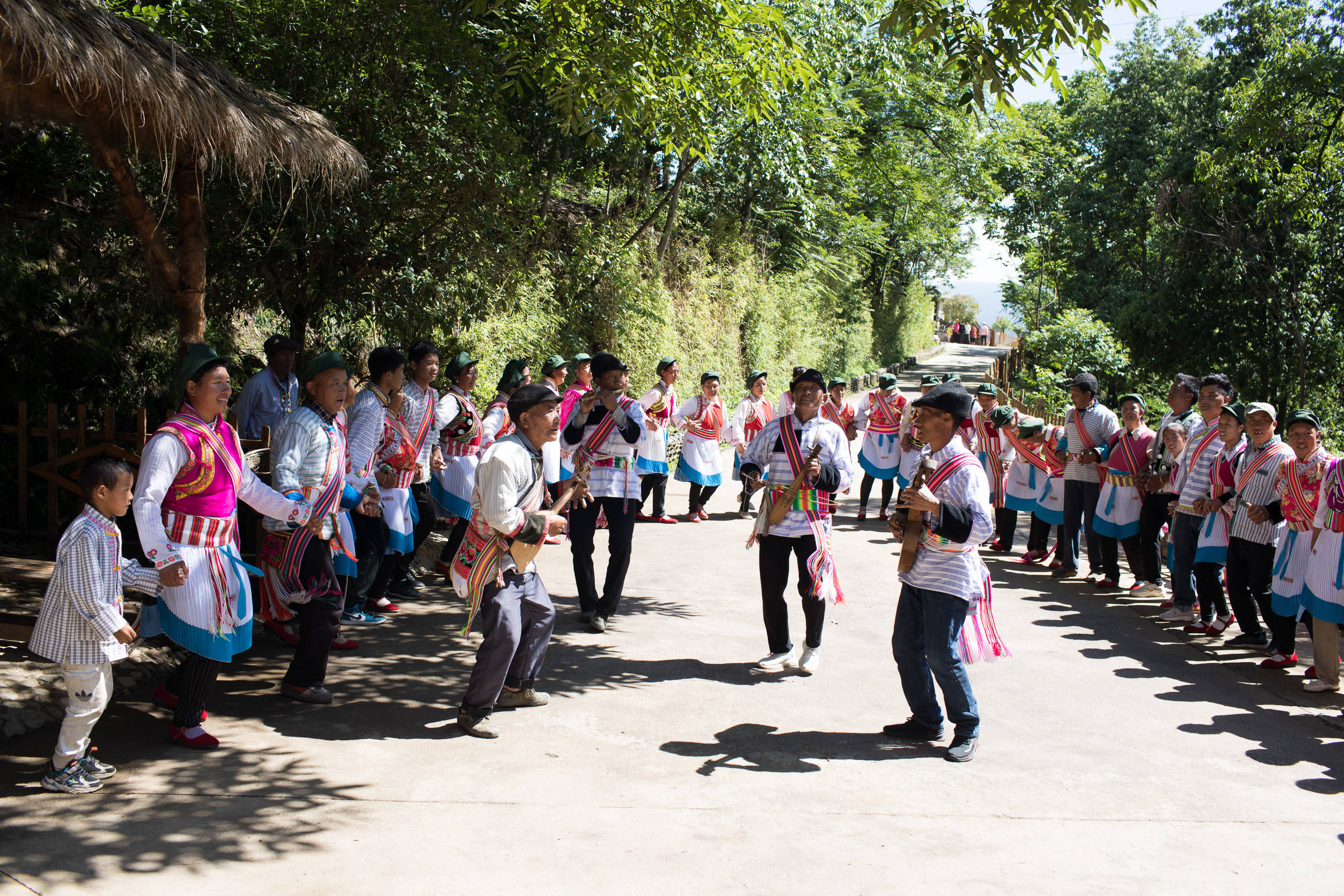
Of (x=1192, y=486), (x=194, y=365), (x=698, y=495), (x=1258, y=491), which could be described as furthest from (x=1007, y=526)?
(x=194, y=365)

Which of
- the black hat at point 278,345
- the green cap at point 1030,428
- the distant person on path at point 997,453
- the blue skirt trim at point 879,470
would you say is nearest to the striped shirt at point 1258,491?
the green cap at point 1030,428

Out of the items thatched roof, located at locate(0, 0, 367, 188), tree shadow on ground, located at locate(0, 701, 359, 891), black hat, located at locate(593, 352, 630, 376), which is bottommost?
tree shadow on ground, located at locate(0, 701, 359, 891)

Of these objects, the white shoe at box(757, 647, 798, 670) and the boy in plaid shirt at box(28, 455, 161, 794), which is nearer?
the boy in plaid shirt at box(28, 455, 161, 794)

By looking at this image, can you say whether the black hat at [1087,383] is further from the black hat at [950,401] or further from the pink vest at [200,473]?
the pink vest at [200,473]

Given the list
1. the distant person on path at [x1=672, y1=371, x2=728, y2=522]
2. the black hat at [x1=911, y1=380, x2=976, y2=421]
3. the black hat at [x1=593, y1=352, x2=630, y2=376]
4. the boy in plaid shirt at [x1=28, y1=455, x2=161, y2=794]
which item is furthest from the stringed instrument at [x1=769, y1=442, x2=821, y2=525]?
the distant person on path at [x1=672, y1=371, x2=728, y2=522]

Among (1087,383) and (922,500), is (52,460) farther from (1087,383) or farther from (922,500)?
(1087,383)

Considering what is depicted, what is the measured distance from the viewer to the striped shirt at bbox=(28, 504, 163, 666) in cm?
397

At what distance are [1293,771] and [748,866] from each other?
3.02 m

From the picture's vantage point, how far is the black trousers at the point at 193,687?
4492 mm

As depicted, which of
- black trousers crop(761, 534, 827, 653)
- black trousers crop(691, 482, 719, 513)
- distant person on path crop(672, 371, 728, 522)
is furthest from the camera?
black trousers crop(691, 482, 719, 513)

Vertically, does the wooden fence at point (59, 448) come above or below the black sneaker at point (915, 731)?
above

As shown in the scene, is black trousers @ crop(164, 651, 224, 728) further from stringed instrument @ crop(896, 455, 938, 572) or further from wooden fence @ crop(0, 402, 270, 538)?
stringed instrument @ crop(896, 455, 938, 572)

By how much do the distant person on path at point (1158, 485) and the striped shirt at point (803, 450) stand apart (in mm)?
3214

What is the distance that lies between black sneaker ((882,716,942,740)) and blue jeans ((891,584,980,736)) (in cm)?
2
